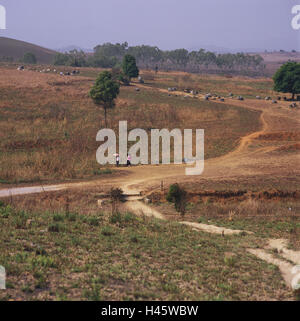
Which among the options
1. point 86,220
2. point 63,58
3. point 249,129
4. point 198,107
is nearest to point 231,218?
point 86,220

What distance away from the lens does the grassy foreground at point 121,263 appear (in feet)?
22.7

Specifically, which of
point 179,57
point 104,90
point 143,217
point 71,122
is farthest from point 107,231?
point 179,57

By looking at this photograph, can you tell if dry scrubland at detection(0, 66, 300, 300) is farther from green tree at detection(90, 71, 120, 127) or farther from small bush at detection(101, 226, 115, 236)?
green tree at detection(90, 71, 120, 127)

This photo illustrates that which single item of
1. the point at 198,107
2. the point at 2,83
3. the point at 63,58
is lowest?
the point at 198,107

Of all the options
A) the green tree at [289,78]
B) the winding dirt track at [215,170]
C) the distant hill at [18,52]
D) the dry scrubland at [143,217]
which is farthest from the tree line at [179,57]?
the winding dirt track at [215,170]

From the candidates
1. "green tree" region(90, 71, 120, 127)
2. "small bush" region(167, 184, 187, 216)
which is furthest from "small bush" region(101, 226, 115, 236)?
"green tree" region(90, 71, 120, 127)

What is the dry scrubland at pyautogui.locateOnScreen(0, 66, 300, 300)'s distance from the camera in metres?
7.50

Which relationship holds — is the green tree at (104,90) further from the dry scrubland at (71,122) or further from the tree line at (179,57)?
the tree line at (179,57)

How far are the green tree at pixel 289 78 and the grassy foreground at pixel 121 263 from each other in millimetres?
47452

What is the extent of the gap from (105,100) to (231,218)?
22.6 m
